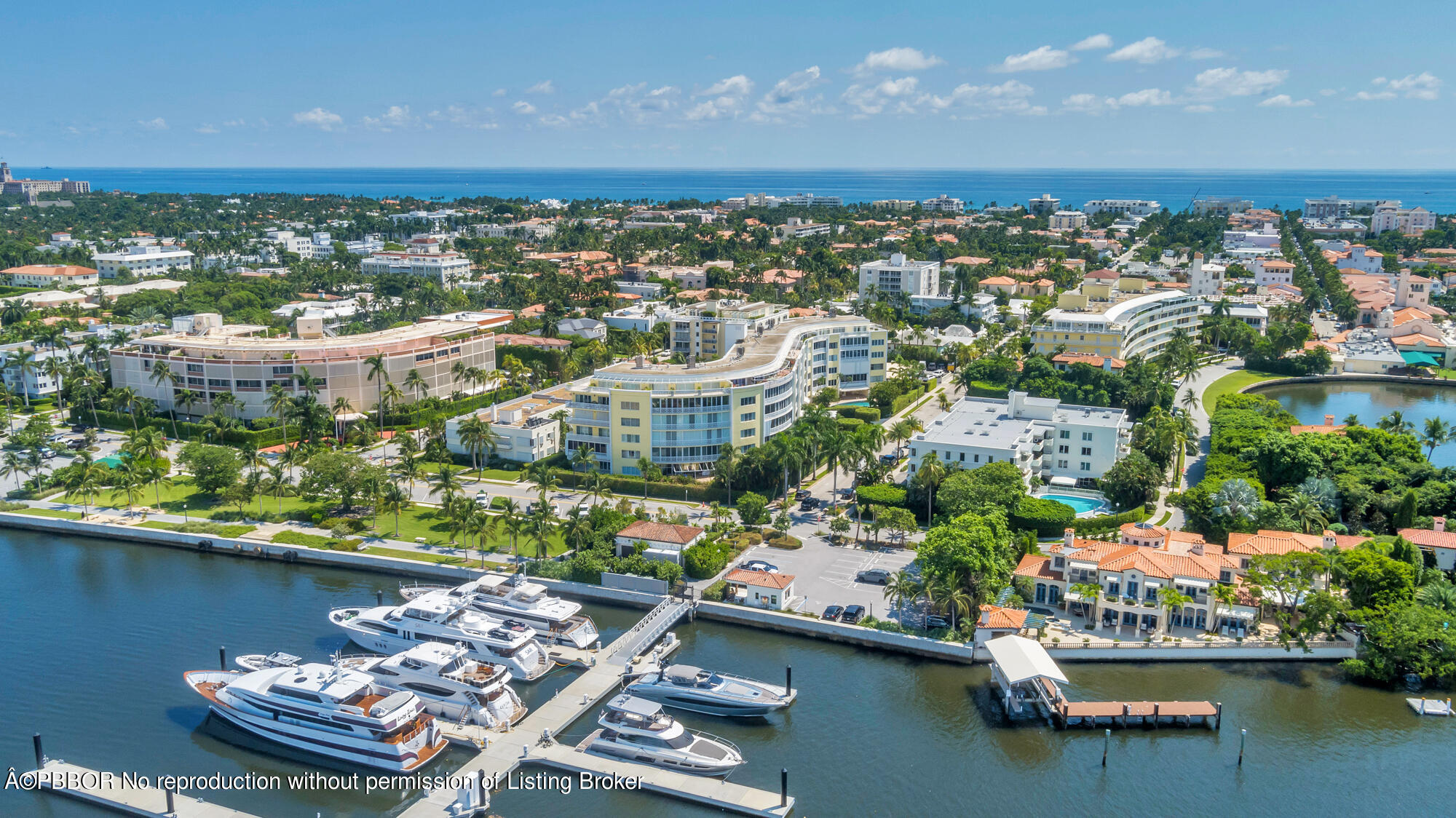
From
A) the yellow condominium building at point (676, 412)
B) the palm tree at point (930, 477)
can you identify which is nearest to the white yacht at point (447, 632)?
the yellow condominium building at point (676, 412)

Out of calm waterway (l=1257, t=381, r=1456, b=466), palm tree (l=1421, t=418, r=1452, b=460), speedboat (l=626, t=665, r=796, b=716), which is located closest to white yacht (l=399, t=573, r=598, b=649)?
speedboat (l=626, t=665, r=796, b=716)

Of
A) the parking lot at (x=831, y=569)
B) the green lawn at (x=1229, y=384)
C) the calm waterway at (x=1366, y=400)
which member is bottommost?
the parking lot at (x=831, y=569)

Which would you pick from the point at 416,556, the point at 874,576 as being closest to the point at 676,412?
the point at 416,556

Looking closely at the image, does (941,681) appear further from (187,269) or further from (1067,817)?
(187,269)

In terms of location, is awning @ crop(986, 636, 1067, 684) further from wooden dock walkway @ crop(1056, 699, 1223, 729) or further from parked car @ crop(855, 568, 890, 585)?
parked car @ crop(855, 568, 890, 585)

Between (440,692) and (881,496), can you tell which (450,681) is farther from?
(881,496)

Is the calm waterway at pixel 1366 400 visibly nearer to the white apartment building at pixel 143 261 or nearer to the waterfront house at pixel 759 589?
the waterfront house at pixel 759 589
